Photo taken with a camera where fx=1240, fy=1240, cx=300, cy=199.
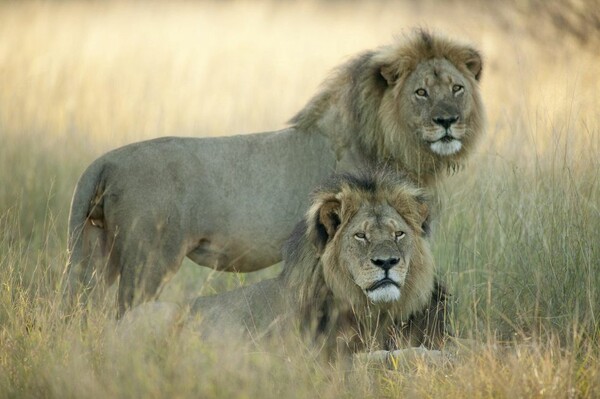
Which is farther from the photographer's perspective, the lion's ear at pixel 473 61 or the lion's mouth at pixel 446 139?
the lion's ear at pixel 473 61

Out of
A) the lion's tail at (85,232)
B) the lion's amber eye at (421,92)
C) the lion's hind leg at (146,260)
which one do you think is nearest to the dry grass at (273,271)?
the lion's tail at (85,232)

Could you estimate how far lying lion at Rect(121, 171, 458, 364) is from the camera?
5617mm

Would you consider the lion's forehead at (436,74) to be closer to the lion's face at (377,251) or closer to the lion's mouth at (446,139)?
the lion's mouth at (446,139)

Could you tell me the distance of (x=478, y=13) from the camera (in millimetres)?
8172

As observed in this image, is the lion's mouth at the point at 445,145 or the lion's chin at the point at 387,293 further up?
the lion's mouth at the point at 445,145

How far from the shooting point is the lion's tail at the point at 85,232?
6395 millimetres

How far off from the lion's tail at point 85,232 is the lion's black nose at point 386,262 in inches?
64.9

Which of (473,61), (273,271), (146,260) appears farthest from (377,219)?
(273,271)

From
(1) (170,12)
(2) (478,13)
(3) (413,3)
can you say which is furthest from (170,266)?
(1) (170,12)

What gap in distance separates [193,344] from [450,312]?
1515 millimetres

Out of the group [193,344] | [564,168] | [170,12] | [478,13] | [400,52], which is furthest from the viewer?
[170,12]

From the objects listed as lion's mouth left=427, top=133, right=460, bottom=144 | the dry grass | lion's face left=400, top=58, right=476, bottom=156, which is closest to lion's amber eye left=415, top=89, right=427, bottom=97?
lion's face left=400, top=58, right=476, bottom=156

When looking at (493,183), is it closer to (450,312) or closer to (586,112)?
(586,112)

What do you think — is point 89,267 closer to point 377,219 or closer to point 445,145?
point 377,219
